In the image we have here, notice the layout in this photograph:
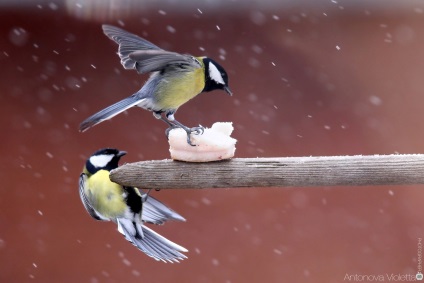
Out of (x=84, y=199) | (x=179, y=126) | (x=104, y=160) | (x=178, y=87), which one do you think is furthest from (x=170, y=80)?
(x=84, y=199)

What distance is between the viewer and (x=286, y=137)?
3797 millimetres

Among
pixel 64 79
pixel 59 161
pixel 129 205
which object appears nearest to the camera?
pixel 129 205

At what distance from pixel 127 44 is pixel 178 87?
17 centimetres

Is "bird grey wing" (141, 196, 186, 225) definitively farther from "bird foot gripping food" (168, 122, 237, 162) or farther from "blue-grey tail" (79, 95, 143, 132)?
"blue-grey tail" (79, 95, 143, 132)

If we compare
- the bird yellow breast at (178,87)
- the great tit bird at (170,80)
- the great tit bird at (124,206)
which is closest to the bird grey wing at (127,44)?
the great tit bird at (170,80)

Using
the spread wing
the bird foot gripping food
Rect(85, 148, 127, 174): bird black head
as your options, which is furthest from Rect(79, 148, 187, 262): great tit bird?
the spread wing

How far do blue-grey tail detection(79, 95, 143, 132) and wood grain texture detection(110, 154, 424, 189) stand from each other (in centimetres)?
13

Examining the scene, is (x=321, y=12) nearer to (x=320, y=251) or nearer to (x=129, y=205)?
(x=320, y=251)

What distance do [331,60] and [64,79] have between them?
1.37 m

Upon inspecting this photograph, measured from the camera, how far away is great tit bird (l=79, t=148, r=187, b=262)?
1.70 m

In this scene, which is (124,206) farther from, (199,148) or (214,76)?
(214,76)

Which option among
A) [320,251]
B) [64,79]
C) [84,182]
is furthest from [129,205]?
[320,251]

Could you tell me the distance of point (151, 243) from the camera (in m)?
1.71

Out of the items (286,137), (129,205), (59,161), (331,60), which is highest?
(129,205)
